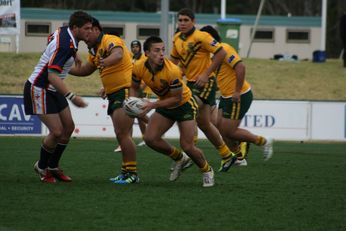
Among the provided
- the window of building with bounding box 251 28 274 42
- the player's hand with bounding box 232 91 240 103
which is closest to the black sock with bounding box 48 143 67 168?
the player's hand with bounding box 232 91 240 103

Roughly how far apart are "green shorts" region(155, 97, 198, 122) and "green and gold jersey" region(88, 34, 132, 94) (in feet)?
1.97

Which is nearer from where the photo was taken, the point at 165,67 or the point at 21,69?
the point at 165,67

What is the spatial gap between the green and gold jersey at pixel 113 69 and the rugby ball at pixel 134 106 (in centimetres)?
58

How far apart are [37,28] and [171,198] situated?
2900cm

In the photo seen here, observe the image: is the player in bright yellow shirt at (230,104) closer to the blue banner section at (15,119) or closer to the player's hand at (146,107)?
the player's hand at (146,107)

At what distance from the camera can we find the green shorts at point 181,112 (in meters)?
10.4

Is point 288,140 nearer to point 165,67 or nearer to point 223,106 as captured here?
point 223,106

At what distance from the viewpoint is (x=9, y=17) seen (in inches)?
1133

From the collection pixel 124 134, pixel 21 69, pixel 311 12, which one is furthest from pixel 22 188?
pixel 311 12

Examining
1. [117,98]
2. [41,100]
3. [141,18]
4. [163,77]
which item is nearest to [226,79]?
[117,98]

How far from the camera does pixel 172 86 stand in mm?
10164

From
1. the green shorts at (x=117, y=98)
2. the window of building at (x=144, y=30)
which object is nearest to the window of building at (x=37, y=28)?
the window of building at (x=144, y=30)

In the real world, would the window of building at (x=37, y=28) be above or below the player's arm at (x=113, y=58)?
below

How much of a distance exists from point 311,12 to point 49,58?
1878 inches
